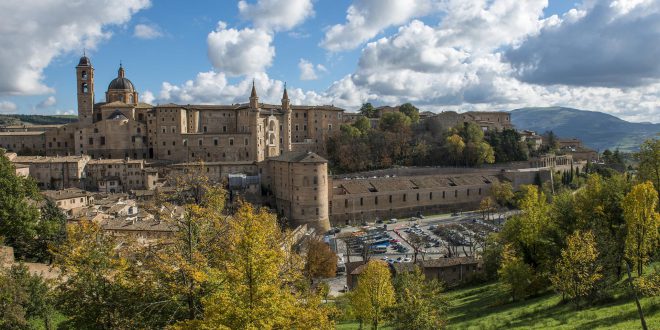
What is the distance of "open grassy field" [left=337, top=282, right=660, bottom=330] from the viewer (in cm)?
1522

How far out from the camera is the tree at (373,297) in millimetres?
19031

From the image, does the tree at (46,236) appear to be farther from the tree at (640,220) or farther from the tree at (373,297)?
the tree at (640,220)

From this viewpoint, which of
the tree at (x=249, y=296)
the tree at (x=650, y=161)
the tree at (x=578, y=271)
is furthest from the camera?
the tree at (x=650, y=161)

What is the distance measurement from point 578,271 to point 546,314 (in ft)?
6.96

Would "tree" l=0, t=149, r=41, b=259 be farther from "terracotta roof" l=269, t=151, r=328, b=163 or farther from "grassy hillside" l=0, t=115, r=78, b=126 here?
"grassy hillside" l=0, t=115, r=78, b=126

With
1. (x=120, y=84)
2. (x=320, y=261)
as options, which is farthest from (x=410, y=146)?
(x=120, y=84)

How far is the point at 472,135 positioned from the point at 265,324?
215 ft

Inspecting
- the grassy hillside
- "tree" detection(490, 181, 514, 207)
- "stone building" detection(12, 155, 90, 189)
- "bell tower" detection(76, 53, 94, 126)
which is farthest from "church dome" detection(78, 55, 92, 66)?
the grassy hillside

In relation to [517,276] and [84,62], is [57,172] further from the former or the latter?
[517,276]

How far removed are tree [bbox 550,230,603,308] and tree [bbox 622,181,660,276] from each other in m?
1.67

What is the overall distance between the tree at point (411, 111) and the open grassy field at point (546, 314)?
57155 mm

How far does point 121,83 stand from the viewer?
6744cm

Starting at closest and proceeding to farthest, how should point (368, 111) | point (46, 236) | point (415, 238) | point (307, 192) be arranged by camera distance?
point (46, 236) < point (415, 238) < point (307, 192) < point (368, 111)

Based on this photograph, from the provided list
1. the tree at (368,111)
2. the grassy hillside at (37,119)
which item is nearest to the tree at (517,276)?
the tree at (368,111)
